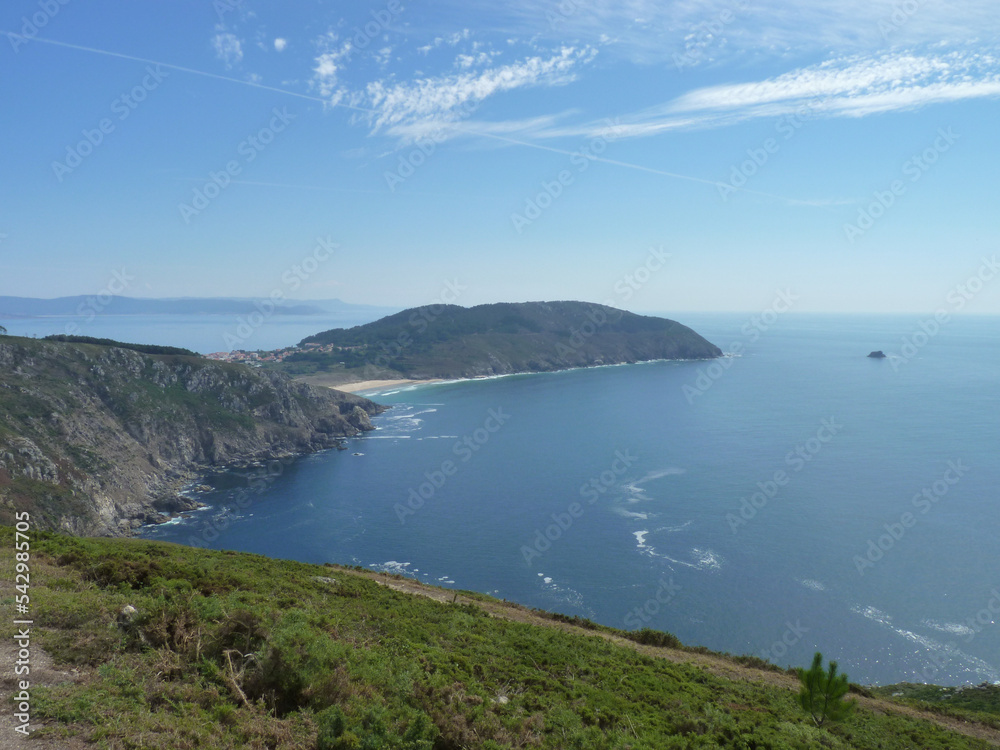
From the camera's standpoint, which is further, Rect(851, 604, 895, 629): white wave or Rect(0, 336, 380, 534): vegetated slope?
Rect(0, 336, 380, 534): vegetated slope

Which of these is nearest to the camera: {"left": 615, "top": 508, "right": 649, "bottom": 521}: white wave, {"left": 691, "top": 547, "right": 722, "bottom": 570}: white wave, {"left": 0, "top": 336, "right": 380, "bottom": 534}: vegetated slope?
{"left": 691, "top": 547, "right": 722, "bottom": 570}: white wave

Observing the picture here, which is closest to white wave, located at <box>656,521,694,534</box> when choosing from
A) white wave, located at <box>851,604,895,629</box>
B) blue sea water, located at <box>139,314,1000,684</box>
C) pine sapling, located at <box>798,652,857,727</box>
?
blue sea water, located at <box>139,314,1000,684</box>

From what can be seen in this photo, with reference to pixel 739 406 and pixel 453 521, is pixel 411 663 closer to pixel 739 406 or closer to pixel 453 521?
pixel 453 521

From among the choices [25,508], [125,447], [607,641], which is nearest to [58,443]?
[125,447]

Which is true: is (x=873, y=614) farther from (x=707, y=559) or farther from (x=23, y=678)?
(x=23, y=678)

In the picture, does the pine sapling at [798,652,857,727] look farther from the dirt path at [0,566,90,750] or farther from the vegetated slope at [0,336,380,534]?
the vegetated slope at [0,336,380,534]

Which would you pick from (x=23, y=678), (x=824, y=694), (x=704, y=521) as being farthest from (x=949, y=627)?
(x=23, y=678)

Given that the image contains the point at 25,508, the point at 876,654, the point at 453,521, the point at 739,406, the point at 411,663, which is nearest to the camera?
the point at 411,663
